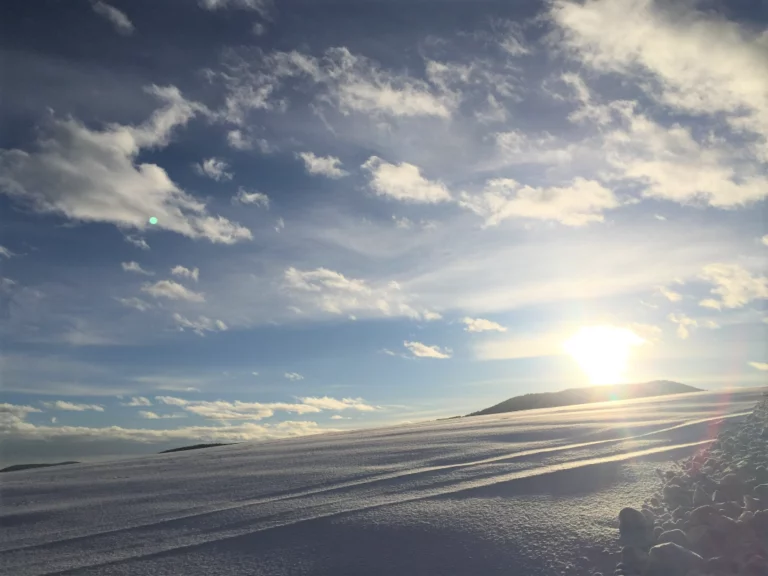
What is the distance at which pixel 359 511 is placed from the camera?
189 inches

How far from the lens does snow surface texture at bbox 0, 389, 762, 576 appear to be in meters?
3.73

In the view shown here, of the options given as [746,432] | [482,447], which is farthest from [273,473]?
[746,432]

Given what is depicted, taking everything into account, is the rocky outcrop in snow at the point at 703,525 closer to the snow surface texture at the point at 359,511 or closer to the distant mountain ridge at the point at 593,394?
the snow surface texture at the point at 359,511

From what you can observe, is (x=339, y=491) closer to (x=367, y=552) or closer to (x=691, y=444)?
(x=367, y=552)

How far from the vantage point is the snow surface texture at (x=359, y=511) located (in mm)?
3730

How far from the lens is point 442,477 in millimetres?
6043

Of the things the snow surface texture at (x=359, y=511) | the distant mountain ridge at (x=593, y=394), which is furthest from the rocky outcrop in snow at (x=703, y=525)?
the distant mountain ridge at (x=593, y=394)

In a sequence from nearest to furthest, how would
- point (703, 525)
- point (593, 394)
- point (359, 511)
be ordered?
point (703, 525), point (359, 511), point (593, 394)

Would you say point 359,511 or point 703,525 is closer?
point 703,525

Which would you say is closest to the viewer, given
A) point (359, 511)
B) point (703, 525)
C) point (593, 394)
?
point (703, 525)

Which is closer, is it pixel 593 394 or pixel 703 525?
pixel 703 525

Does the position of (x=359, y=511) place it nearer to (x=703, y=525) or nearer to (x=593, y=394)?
(x=703, y=525)

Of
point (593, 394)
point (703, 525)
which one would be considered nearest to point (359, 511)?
point (703, 525)

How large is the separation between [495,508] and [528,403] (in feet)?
77.8
